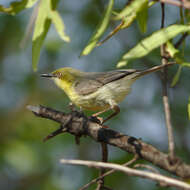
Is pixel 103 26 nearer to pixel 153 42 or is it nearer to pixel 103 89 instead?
pixel 153 42

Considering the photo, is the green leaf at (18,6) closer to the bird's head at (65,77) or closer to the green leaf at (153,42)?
the green leaf at (153,42)

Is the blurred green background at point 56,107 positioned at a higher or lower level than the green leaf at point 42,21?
lower

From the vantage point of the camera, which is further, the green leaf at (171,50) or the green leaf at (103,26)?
the green leaf at (171,50)

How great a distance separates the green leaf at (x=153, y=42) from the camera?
6.93ft

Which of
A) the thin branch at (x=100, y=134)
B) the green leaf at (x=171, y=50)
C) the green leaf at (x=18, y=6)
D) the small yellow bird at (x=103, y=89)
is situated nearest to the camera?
the thin branch at (x=100, y=134)

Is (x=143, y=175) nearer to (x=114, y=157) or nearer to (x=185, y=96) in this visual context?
(x=114, y=157)

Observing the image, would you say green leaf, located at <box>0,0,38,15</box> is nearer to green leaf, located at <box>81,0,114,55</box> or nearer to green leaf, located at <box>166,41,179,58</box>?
green leaf, located at <box>81,0,114,55</box>

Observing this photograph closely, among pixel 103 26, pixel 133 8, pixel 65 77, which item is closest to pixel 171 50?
pixel 133 8

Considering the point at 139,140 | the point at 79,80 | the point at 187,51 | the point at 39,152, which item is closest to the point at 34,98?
the point at 39,152

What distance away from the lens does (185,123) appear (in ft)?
17.2

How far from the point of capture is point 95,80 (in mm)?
3990

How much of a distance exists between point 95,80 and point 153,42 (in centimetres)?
190

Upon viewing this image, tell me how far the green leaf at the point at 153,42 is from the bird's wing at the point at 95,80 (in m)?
1.36

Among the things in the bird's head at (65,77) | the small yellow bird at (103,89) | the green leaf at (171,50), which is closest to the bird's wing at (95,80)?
the small yellow bird at (103,89)
